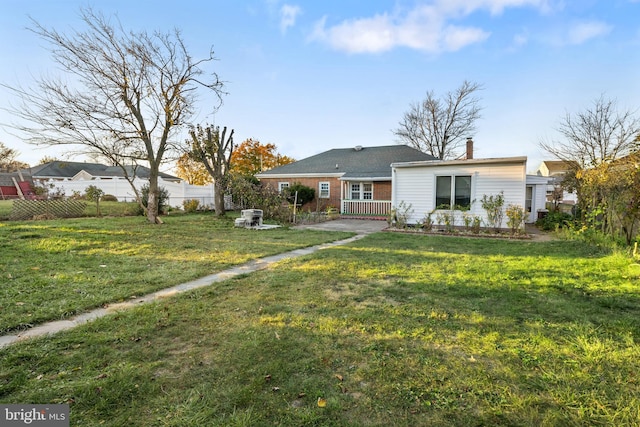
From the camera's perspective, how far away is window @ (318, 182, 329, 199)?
21.7m

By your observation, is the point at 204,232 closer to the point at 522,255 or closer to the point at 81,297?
the point at 81,297

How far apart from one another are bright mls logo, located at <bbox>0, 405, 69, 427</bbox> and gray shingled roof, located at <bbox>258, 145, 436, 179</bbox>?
18483mm

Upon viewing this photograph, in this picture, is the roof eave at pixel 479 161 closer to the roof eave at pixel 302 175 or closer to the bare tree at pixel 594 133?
the bare tree at pixel 594 133

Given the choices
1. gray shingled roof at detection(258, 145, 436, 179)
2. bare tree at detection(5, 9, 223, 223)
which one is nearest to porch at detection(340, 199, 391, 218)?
gray shingled roof at detection(258, 145, 436, 179)

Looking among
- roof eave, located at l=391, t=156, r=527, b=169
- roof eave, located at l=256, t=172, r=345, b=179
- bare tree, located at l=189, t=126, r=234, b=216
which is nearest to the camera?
roof eave, located at l=391, t=156, r=527, b=169

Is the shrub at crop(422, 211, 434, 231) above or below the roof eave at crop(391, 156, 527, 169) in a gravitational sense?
below

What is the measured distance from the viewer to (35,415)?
195cm

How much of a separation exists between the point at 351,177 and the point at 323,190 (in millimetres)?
2835

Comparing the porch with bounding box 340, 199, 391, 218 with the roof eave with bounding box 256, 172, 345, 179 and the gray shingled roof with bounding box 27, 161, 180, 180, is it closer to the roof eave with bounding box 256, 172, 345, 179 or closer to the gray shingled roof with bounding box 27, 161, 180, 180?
the roof eave with bounding box 256, 172, 345, 179

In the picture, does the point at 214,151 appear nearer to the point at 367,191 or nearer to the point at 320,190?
the point at 320,190

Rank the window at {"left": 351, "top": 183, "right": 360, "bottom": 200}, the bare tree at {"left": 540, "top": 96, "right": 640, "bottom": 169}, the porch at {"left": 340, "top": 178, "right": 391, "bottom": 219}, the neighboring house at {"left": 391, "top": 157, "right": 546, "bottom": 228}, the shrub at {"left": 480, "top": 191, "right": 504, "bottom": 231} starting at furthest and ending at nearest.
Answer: the window at {"left": 351, "top": 183, "right": 360, "bottom": 200}, the porch at {"left": 340, "top": 178, "right": 391, "bottom": 219}, the bare tree at {"left": 540, "top": 96, "right": 640, "bottom": 169}, the neighboring house at {"left": 391, "top": 157, "right": 546, "bottom": 228}, the shrub at {"left": 480, "top": 191, "right": 504, "bottom": 231}

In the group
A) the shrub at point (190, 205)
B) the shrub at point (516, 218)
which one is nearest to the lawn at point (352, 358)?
the shrub at point (516, 218)

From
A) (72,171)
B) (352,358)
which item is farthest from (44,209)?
(72,171)

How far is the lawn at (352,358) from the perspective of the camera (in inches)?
78.0
